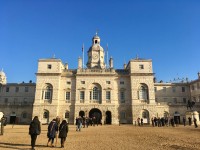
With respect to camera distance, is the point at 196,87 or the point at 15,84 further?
the point at 15,84

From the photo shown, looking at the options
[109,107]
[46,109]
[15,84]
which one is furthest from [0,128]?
[15,84]

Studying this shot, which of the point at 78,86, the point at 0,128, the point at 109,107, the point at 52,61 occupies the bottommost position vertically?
the point at 0,128

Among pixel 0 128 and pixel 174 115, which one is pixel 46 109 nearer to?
pixel 0 128

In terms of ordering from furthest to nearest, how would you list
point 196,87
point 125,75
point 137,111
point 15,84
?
point 15,84 → point 196,87 → point 125,75 → point 137,111

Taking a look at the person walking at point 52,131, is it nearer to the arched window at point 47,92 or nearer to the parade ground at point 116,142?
the parade ground at point 116,142

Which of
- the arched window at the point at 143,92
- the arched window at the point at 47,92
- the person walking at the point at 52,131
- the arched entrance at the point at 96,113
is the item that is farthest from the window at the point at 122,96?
the person walking at the point at 52,131

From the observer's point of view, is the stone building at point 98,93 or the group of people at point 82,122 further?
the stone building at point 98,93

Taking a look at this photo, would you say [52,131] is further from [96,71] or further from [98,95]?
[96,71]

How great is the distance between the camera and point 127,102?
1864 inches

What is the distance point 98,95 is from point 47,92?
Result: 38.5ft

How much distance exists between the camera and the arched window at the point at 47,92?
155 ft

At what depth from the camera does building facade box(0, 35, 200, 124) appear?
151 ft

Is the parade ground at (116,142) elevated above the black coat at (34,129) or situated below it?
below

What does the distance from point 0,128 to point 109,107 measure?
2777 cm
